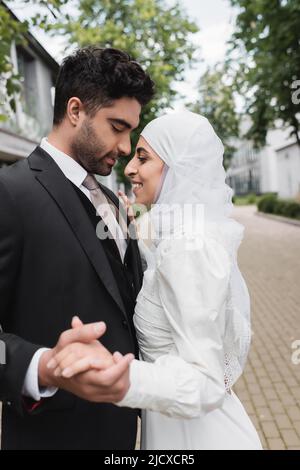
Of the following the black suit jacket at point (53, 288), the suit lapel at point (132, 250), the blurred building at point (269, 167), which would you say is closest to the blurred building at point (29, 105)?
the blurred building at point (269, 167)

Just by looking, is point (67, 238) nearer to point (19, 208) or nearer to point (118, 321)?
point (19, 208)

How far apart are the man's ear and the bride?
291 millimetres

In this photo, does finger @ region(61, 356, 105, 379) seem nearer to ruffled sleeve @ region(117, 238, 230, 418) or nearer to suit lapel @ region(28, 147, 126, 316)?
ruffled sleeve @ region(117, 238, 230, 418)

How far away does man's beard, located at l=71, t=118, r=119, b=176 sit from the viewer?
1855 millimetres

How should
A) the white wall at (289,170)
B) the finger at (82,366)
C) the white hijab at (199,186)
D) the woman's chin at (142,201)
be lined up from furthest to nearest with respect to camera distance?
the white wall at (289,170), the woman's chin at (142,201), the white hijab at (199,186), the finger at (82,366)

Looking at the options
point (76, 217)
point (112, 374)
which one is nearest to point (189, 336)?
point (112, 374)

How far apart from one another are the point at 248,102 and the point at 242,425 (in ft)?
54.7

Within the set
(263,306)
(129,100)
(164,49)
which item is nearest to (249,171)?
(164,49)

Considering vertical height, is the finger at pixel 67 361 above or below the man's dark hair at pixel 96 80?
below

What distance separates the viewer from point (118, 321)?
1.70 meters

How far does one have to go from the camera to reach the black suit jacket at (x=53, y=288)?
1582mm

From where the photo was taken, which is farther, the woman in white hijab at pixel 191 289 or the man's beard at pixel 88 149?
the man's beard at pixel 88 149

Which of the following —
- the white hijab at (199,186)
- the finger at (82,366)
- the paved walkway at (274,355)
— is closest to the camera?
the finger at (82,366)

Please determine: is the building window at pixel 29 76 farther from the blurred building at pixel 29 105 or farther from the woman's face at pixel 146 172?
the woman's face at pixel 146 172
